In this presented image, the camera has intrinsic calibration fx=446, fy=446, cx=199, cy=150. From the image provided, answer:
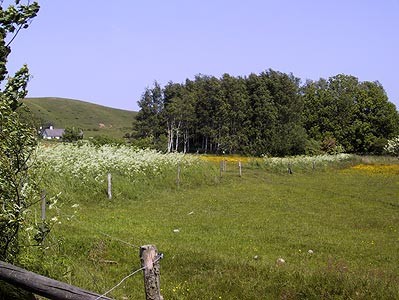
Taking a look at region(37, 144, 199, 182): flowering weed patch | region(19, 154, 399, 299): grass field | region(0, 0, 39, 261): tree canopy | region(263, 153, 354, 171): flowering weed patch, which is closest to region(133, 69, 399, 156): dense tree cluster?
region(263, 153, 354, 171): flowering weed patch

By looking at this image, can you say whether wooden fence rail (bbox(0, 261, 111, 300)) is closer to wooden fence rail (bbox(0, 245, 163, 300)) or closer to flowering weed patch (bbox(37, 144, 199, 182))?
wooden fence rail (bbox(0, 245, 163, 300))

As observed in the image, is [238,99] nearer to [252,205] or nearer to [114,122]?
[252,205]

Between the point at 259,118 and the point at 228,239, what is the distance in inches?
2806

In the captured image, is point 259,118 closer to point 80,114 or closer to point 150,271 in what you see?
point 150,271

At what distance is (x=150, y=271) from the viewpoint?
15.9 feet

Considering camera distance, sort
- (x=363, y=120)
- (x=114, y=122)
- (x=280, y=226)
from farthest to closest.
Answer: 1. (x=114, y=122)
2. (x=363, y=120)
3. (x=280, y=226)

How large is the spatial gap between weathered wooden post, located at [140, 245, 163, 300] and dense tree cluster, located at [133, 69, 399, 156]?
71602 millimetres

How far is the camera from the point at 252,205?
21.8m

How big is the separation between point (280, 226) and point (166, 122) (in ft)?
229

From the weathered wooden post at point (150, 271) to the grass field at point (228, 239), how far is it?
2.70 m

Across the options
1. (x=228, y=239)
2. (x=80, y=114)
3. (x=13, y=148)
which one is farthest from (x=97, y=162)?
(x=80, y=114)

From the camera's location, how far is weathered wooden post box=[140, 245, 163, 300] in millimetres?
4820

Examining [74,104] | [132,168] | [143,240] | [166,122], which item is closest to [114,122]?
[74,104]

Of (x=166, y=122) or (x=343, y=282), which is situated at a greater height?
(x=166, y=122)
